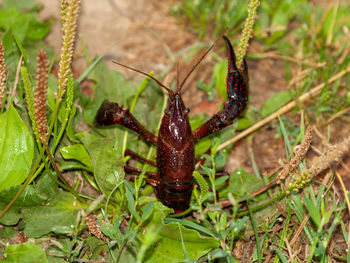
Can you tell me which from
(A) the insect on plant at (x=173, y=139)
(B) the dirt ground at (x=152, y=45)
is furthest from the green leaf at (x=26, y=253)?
(B) the dirt ground at (x=152, y=45)

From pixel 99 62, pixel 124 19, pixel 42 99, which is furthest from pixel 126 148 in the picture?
pixel 124 19

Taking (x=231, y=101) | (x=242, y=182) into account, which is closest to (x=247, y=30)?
(x=231, y=101)

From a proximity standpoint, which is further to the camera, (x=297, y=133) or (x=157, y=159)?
(x=297, y=133)

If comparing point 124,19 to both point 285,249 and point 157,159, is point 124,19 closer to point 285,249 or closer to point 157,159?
point 157,159

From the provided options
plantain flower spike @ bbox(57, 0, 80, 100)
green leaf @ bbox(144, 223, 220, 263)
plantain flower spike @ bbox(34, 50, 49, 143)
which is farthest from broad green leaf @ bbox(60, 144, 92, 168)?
green leaf @ bbox(144, 223, 220, 263)

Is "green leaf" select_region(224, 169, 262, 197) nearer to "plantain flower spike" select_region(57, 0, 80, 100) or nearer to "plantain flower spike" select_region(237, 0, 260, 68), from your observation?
"plantain flower spike" select_region(237, 0, 260, 68)
